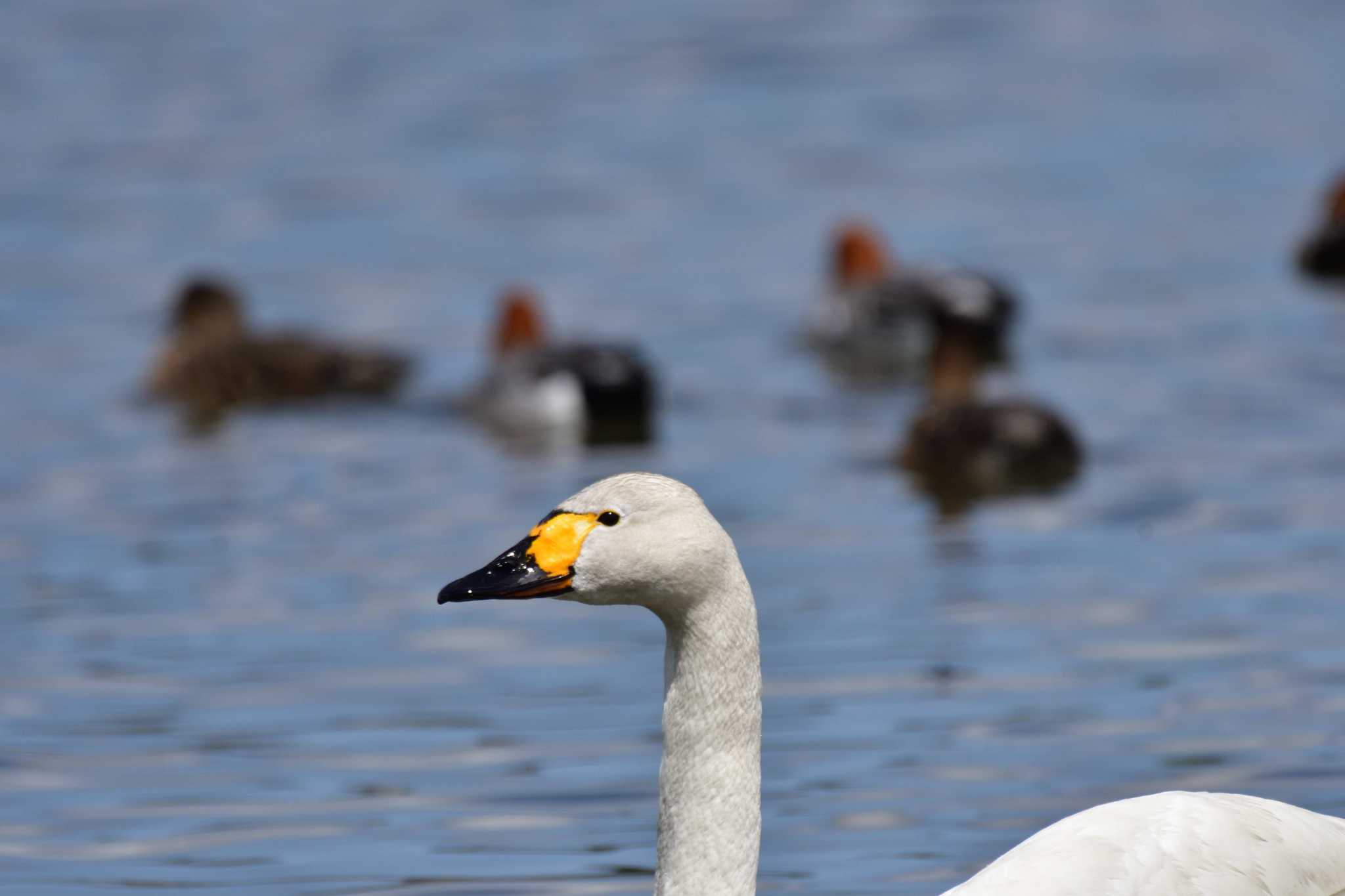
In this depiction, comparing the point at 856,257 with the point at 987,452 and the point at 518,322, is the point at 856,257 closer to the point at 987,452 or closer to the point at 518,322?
the point at 518,322

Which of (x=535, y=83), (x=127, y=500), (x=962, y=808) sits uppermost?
(x=535, y=83)

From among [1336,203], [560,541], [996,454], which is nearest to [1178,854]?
[560,541]

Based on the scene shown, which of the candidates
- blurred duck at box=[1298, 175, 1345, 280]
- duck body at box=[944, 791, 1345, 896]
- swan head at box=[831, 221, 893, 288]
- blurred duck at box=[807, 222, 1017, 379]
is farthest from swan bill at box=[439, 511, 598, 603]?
blurred duck at box=[1298, 175, 1345, 280]

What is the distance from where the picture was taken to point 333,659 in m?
9.25

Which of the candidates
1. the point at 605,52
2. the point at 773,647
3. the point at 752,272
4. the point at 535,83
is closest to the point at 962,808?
the point at 773,647

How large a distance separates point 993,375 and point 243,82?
13477mm

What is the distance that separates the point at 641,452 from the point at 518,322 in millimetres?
2609

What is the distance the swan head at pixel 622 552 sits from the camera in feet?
16.9

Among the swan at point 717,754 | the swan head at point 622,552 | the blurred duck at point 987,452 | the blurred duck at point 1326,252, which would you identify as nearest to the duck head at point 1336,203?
the blurred duck at point 1326,252

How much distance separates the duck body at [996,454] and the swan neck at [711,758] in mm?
6874

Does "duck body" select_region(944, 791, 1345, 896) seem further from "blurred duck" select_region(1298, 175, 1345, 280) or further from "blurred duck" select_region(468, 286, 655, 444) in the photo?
"blurred duck" select_region(1298, 175, 1345, 280)

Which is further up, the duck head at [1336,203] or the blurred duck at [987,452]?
the duck head at [1336,203]

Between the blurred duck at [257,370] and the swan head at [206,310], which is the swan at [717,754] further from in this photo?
the swan head at [206,310]

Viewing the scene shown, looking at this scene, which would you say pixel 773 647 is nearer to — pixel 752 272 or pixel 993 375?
pixel 993 375
